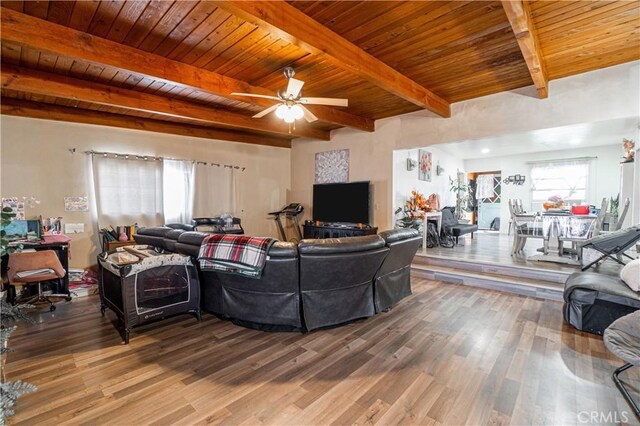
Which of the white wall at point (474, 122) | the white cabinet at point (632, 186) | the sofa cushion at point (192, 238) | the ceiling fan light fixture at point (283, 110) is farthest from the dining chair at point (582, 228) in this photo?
the sofa cushion at point (192, 238)

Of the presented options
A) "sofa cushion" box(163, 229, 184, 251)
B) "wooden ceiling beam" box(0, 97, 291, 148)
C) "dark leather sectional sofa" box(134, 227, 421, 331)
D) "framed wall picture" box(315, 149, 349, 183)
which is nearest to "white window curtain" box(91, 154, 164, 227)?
"wooden ceiling beam" box(0, 97, 291, 148)

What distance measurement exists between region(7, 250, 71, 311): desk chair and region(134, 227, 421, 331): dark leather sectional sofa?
5.17 ft

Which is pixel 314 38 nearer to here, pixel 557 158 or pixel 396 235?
pixel 396 235

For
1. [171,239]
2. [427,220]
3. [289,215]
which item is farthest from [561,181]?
[171,239]

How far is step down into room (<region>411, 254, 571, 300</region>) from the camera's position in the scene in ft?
13.0

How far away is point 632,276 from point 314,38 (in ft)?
11.8

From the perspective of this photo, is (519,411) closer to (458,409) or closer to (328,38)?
(458,409)

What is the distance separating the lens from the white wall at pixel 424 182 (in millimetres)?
5891

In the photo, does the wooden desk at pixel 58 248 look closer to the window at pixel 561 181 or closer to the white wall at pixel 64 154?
the white wall at pixel 64 154

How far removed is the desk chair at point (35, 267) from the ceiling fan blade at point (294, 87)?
3430mm

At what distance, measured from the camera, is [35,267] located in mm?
3428

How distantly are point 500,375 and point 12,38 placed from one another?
463 centimetres

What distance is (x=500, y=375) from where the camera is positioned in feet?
7.10

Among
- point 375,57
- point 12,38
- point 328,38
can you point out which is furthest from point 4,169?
point 375,57
